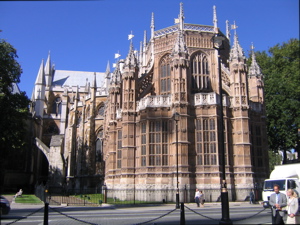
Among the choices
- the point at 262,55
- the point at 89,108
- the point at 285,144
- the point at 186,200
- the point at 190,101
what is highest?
the point at 262,55

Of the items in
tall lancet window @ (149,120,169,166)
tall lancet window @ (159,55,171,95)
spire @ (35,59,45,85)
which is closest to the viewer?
tall lancet window @ (149,120,169,166)

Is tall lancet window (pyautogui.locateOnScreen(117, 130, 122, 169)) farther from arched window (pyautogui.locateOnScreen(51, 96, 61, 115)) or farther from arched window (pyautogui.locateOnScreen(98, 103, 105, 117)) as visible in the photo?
arched window (pyautogui.locateOnScreen(51, 96, 61, 115))

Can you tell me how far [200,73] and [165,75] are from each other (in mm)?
3804

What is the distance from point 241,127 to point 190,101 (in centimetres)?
528

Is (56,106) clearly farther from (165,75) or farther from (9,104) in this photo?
(165,75)

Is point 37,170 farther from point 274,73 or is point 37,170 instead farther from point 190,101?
point 274,73

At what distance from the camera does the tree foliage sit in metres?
28.4

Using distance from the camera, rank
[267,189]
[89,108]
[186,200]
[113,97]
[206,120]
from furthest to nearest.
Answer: [89,108], [113,97], [206,120], [186,200], [267,189]

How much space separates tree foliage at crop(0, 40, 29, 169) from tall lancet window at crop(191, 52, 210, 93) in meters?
17.8

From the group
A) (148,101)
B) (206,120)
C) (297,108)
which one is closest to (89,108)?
(148,101)

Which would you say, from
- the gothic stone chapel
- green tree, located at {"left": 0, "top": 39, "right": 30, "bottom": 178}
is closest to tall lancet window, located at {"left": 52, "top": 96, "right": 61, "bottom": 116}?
the gothic stone chapel

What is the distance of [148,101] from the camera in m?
30.4

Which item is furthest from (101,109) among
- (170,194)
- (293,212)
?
(293,212)

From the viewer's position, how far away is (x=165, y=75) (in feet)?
117
